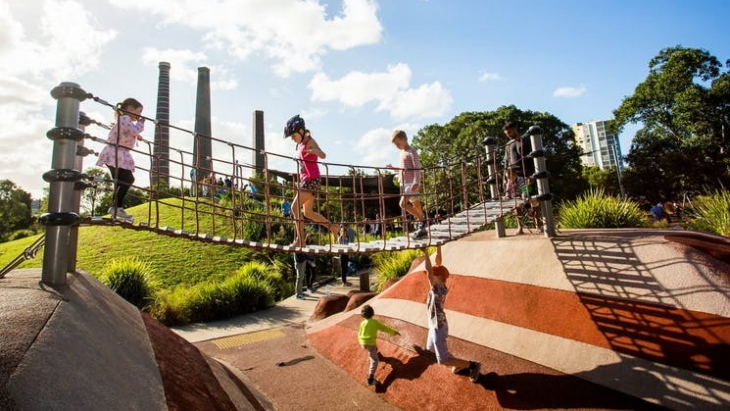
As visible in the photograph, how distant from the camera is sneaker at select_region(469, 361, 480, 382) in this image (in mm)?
4141

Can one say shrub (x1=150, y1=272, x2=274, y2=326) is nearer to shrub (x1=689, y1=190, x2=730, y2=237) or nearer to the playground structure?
the playground structure

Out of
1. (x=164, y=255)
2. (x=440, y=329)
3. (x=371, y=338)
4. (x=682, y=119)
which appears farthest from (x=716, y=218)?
(x=682, y=119)

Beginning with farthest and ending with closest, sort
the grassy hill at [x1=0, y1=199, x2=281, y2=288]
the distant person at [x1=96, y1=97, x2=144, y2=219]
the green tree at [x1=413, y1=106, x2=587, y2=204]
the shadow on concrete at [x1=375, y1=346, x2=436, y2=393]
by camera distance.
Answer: the green tree at [x1=413, y1=106, x2=587, y2=204] → the grassy hill at [x1=0, y1=199, x2=281, y2=288] → the shadow on concrete at [x1=375, y1=346, x2=436, y2=393] → the distant person at [x1=96, y1=97, x2=144, y2=219]

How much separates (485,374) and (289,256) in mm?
11200

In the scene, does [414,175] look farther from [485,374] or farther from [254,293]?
[254,293]

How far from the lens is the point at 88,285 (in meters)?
3.31

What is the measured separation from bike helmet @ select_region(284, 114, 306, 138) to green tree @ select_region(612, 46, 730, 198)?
2453cm

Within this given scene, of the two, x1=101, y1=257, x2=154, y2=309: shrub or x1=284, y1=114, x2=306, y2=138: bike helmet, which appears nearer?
x1=284, y1=114, x2=306, y2=138: bike helmet

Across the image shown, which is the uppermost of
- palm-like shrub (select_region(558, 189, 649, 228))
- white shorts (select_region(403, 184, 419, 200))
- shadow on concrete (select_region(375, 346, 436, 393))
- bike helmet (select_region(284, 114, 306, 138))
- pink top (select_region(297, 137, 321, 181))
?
bike helmet (select_region(284, 114, 306, 138))

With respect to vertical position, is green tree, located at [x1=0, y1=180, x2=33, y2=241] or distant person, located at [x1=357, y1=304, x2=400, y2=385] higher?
green tree, located at [x1=0, y1=180, x2=33, y2=241]

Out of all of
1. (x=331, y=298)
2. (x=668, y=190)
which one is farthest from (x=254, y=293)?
(x=668, y=190)

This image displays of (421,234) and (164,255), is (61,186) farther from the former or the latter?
(164,255)

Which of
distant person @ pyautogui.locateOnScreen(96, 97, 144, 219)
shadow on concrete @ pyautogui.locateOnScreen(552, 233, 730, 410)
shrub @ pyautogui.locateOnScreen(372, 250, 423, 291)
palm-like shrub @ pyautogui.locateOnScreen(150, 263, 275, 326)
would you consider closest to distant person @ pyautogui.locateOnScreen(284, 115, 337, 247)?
distant person @ pyautogui.locateOnScreen(96, 97, 144, 219)

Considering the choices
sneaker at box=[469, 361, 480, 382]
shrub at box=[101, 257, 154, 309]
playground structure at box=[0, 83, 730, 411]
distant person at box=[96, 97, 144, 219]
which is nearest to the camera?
playground structure at box=[0, 83, 730, 411]
